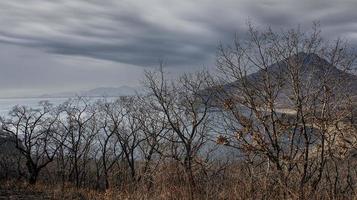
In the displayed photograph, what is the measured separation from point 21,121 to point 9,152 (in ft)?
37.3

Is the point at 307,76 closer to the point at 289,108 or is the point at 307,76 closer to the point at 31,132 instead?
the point at 289,108

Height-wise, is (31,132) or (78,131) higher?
(78,131)

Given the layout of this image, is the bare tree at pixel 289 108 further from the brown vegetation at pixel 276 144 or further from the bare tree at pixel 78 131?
the bare tree at pixel 78 131

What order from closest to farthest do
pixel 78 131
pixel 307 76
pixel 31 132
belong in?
pixel 307 76
pixel 31 132
pixel 78 131

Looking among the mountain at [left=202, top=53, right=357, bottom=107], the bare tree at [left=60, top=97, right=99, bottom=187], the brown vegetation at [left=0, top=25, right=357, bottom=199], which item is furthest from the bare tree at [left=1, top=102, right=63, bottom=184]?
the mountain at [left=202, top=53, right=357, bottom=107]

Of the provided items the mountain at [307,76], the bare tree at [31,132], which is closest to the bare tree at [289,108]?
the mountain at [307,76]

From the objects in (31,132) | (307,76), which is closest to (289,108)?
(307,76)

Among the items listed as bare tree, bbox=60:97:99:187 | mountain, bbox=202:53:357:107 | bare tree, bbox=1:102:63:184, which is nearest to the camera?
mountain, bbox=202:53:357:107

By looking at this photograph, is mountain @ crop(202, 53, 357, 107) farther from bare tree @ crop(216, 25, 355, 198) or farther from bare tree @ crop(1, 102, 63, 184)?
bare tree @ crop(1, 102, 63, 184)

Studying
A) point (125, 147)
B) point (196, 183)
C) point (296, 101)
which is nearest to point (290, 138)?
point (296, 101)

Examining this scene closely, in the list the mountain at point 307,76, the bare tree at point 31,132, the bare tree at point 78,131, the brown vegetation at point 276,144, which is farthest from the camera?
the bare tree at point 78,131

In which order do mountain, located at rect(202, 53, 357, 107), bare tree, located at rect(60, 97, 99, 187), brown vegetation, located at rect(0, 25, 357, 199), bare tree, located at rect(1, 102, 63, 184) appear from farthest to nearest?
bare tree, located at rect(60, 97, 99, 187), bare tree, located at rect(1, 102, 63, 184), mountain, located at rect(202, 53, 357, 107), brown vegetation, located at rect(0, 25, 357, 199)

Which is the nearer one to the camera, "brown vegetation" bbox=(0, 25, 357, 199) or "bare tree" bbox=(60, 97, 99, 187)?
"brown vegetation" bbox=(0, 25, 357, 199)

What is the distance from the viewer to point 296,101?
1586 cm
